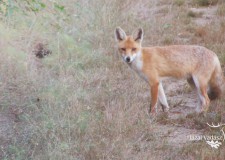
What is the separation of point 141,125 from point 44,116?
1178mm

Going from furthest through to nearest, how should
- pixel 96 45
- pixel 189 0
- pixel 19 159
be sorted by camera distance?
pixel 189 0 → pixel 96 45 → pixel 19 159

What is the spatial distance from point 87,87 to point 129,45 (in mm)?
970

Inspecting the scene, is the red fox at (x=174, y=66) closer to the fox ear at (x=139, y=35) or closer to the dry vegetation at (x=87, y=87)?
the fox ear at (x=139, y=35)

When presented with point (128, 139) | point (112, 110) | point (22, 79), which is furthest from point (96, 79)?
point (128, 139)

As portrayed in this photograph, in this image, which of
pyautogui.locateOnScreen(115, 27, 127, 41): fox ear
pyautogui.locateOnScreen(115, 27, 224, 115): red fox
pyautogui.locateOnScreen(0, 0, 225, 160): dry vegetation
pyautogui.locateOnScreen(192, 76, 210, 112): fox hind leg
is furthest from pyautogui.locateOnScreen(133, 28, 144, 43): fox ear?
pyautogui.locateOnScreen(192, 76, 210, 112): fox hind leg

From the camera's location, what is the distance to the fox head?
658 cm

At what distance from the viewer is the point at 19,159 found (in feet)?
15.7

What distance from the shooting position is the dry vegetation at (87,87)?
200 inches

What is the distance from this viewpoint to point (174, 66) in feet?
22.0

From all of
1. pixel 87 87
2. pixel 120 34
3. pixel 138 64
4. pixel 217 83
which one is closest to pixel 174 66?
pixel 138 64

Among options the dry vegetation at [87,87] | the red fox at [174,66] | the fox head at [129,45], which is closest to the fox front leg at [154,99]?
the red fox at [174,66]

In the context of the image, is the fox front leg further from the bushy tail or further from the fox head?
the bushy tail

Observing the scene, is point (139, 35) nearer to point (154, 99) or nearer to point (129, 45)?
point (129, 45)

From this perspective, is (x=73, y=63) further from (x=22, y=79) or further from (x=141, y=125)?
(x=141, y=125)
